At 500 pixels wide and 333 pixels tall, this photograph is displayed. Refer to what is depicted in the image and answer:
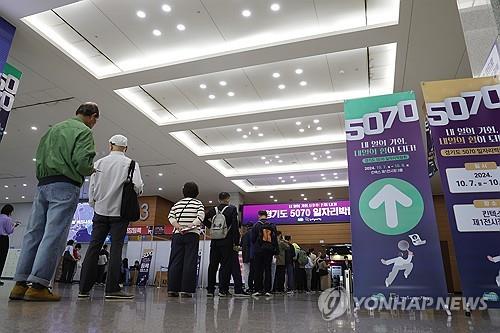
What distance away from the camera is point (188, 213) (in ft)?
14.9

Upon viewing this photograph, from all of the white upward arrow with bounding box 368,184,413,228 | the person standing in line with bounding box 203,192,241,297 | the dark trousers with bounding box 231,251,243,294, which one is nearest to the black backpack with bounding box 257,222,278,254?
the dark trousers with bounding box 231,251,243,294

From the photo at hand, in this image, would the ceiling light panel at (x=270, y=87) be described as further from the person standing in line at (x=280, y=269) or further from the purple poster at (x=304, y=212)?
the purple poster at (x=304, y=212)

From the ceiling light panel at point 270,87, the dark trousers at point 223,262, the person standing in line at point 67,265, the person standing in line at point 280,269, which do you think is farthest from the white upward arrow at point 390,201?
the person standing in line at point 67,265

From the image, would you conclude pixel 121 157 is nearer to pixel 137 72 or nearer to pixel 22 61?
pixel 137 72

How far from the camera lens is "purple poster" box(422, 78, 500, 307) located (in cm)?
263

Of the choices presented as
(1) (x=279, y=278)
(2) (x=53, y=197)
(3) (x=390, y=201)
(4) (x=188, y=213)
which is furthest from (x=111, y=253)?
(1) (x=279, y=278)

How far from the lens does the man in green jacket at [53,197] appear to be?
274cm

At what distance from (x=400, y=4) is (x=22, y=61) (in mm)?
7755

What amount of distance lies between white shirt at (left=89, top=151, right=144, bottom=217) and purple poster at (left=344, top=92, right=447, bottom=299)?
214 centimetres

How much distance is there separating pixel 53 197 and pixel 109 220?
0.61 m

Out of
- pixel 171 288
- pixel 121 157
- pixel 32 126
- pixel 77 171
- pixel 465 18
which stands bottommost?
pixel 171 288

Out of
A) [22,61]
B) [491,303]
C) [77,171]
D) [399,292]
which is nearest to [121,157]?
[77,171]

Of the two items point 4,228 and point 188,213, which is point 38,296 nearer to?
point 188,213

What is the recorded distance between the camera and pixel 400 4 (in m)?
5.94
